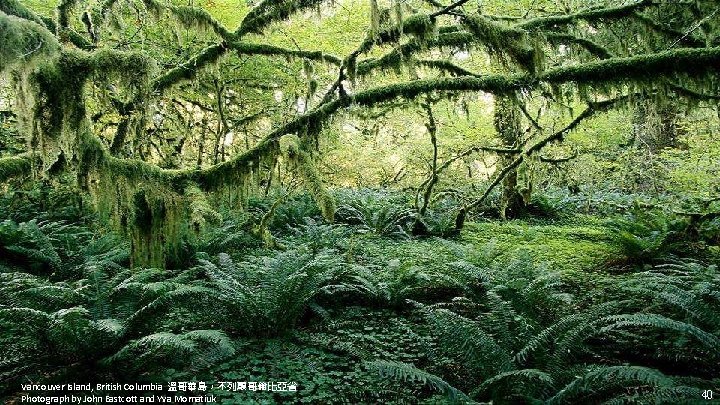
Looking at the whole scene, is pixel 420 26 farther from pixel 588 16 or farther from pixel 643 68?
pixel 588 16

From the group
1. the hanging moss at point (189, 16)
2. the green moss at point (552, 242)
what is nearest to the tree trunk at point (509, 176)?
the green moss at point (552, 242)

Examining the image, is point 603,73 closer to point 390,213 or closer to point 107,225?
point 390,213

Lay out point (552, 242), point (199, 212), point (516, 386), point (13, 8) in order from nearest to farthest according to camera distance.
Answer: point (516, 386) → point (199, 212) → point (13, 8) → point (552, 242)

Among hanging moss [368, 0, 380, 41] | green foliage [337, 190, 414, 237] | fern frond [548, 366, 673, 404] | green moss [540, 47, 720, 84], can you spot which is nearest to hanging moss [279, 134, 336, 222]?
hanging moss [368, 0, 380, 41]

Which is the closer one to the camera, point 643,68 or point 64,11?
point 643,68

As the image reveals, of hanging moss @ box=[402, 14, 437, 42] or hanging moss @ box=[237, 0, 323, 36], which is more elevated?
hanging moss @ box=[237, 0, 323, 36]

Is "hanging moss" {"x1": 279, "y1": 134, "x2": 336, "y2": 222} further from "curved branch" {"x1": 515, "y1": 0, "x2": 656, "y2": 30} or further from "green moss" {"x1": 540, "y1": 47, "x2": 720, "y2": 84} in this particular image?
"curved branch" {"x1": 515, "y1": 0, "x2": 656, "y2": 30}

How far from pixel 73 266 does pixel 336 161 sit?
1165 cm

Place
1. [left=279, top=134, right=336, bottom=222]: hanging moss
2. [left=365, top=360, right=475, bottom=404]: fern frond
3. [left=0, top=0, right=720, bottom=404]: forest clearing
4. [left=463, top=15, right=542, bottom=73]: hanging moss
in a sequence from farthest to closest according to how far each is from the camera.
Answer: [left=463, top=15, right=542, bottom=73]: hanging moss < [left=279, top=134, right=336, bottom=222]: hanging moss < [left=0, top=0, right=720, bottom=404]: forest clearing < [left=365, top=360, right=475, bottom=404]: fern frond

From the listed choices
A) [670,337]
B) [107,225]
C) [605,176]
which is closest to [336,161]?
[605,176]

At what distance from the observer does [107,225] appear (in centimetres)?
686

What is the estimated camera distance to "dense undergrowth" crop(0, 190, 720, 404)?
3.07 meters

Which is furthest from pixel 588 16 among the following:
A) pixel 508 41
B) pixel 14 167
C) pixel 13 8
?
pixel 14 167

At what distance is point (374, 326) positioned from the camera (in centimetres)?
450
